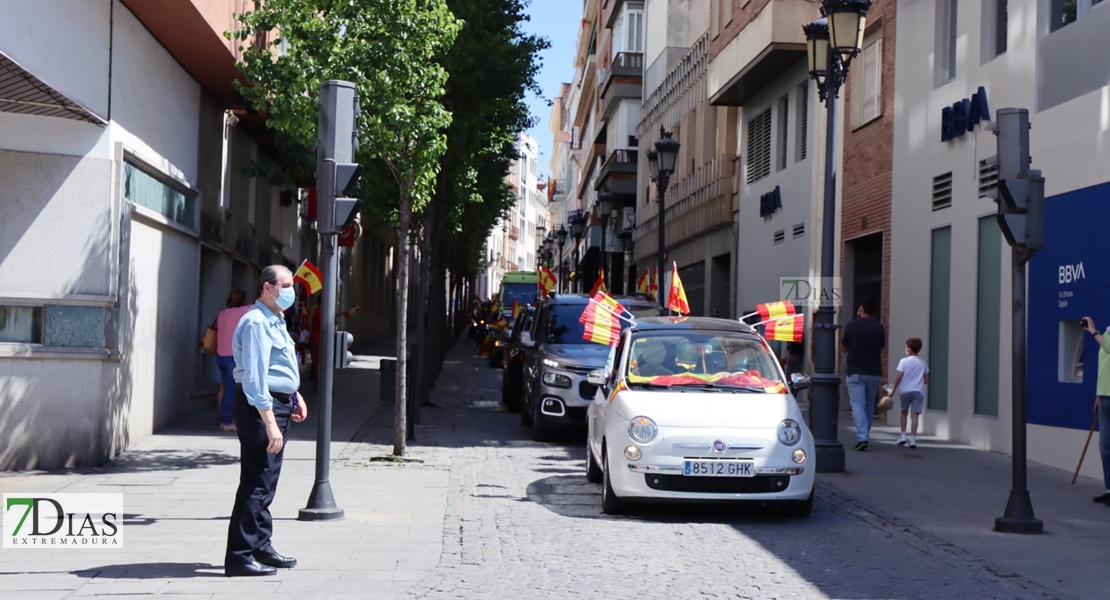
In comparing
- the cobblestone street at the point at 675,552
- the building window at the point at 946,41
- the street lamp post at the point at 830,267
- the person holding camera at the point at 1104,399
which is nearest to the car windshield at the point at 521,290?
the building window at the point at 946,41

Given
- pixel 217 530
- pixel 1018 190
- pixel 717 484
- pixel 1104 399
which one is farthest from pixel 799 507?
pixel 217 530

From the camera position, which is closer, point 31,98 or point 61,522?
point 61,522

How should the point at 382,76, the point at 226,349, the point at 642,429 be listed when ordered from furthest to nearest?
1. the point at 226,349
2. the point at 382,76
3. the point at 642,429

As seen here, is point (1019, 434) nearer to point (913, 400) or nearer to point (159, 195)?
point (913, 400)

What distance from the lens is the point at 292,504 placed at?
35.4 feet

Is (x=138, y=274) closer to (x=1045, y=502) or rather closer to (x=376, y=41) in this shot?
(x=376, y=41)

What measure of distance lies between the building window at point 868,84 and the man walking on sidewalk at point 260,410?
15.5 m

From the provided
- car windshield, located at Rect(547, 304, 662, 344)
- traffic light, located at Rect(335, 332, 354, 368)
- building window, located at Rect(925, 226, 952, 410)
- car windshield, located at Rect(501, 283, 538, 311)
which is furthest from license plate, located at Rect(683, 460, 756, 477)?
car windshield, located at Rect(501, 283, 538, 311)

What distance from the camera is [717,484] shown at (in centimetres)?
1031

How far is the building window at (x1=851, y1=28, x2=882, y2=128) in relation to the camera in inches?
855

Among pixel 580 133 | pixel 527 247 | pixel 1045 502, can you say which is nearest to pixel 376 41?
pixel 1045 502

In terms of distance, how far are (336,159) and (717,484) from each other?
12.6ft

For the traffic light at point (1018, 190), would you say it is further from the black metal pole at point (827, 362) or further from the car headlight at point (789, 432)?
the black metal pole at point (827, 362)

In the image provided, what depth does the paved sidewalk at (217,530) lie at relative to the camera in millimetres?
7422
